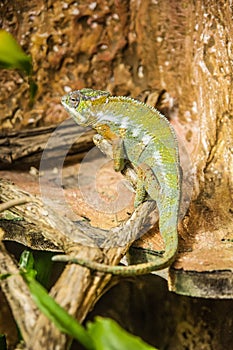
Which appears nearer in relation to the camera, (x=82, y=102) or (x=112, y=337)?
(x=112, y=337)

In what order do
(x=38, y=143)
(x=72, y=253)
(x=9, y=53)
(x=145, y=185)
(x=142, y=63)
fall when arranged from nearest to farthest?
(x=9, y=53)
(x=72, y=253)
(x=145, y=185)
(x=38, y=143)
(x=142, y=63)

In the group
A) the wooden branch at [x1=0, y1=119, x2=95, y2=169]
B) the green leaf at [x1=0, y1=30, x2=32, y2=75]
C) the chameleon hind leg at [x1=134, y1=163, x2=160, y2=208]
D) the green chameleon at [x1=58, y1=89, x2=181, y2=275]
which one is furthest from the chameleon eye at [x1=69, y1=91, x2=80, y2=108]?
the green leaf at [x1=0, y1=30, x2=32, y2=75]

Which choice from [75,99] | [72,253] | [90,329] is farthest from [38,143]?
[90,329]

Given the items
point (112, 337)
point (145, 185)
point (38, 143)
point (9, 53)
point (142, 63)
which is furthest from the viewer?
point (142, 63)

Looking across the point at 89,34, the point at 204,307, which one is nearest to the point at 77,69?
the point at 89,34

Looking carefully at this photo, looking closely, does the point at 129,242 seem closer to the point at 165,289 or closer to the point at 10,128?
the point at 165,289

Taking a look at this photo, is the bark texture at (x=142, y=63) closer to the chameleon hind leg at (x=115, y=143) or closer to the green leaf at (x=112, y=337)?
the chameleon hind leg at (x=115, y=143)

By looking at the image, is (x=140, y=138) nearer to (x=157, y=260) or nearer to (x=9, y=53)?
(x=157, y=260)

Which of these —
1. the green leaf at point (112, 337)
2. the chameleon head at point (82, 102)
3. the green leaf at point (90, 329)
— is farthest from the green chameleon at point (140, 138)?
the green leaf at point (112, 337)
